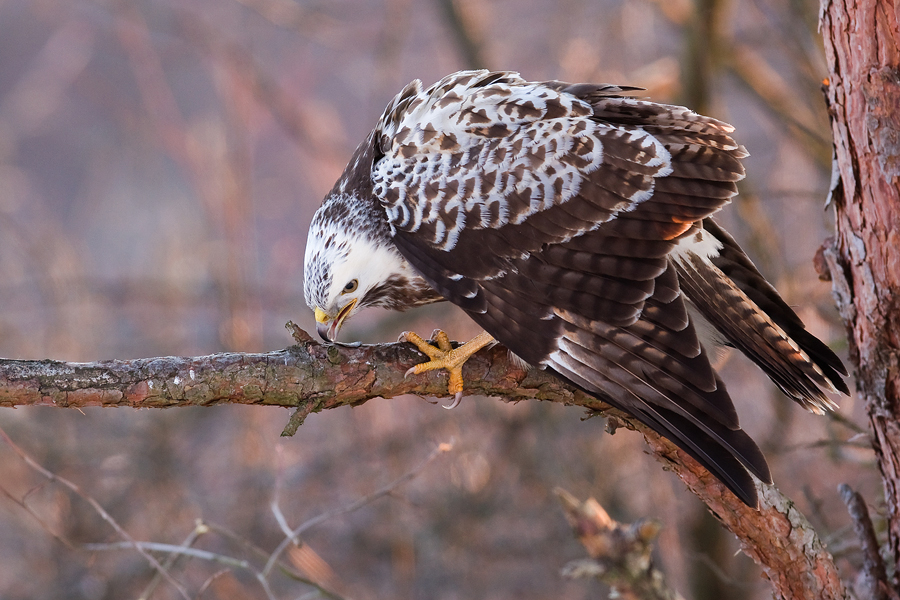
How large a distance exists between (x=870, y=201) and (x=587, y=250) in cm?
90

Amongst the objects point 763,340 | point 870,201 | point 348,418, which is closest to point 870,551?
point 763,340

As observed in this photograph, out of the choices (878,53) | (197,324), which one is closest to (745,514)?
(878,53)

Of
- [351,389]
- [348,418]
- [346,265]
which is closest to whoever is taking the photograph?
[351,389]

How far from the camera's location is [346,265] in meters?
2.83

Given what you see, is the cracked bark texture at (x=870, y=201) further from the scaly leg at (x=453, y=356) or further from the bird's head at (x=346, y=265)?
the bird's head at (x=346, y=265)

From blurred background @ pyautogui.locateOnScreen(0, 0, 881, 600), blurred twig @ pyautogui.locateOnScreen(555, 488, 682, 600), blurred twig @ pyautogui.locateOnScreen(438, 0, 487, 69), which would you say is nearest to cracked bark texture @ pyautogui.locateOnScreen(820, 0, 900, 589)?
blurred twig @ pyautogui.locateOnScreen(555, 488, 682, 600)

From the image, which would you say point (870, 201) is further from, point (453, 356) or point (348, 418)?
point (348, 418)

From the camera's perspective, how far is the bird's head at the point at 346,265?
284cm

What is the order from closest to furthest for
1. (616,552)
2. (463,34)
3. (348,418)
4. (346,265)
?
(346,265)
(616,552)
(463,34)
(348,418)

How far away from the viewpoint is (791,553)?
8.09 ft

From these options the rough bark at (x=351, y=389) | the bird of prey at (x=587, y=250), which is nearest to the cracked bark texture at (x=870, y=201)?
the bird of prey at (x=587, y=250)

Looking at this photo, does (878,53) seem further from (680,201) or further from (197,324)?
(197,324)

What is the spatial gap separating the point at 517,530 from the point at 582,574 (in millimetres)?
3575

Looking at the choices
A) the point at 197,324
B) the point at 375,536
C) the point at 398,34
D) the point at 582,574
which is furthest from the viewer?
the point at 197,324
